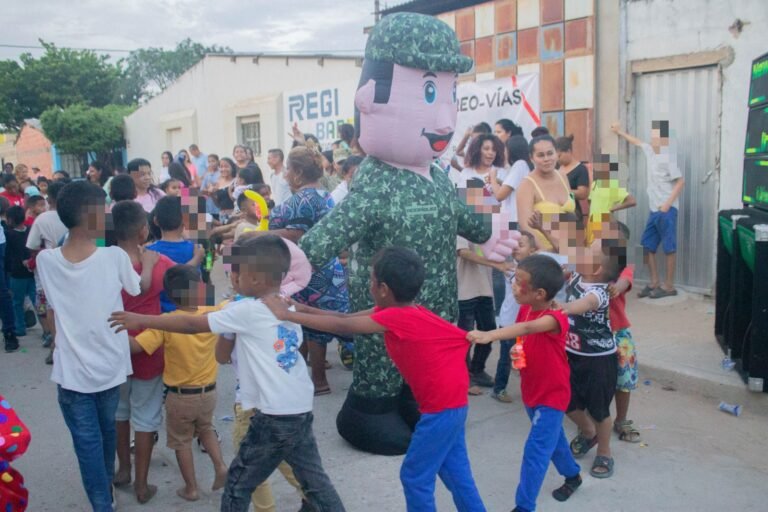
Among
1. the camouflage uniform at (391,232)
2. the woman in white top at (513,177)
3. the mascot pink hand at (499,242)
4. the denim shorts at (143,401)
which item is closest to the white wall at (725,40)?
the woman in white top at (513,177)

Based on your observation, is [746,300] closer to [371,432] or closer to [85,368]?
[371,432]

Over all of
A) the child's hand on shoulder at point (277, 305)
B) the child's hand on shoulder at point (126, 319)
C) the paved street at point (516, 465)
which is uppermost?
the child's hand on shoulder at point (277, 305)

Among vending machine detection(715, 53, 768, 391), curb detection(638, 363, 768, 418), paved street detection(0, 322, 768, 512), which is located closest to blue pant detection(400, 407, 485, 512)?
paved street detection(0, 322, 768, 512)

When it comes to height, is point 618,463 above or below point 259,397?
below

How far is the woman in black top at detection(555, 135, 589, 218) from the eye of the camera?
688cm

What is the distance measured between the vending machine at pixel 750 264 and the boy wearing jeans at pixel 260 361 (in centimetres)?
302

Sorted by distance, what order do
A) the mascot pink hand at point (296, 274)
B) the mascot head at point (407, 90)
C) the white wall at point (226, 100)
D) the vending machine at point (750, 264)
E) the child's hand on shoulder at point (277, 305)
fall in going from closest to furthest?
the child's hand on shoulder at point (277, 305)
the mascot pink hand at point (296, 274)
the mascot head at point (407, 90)
the vending machine at point (750, 264)
the white wall at point (226, 100)

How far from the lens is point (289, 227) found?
4984 mm

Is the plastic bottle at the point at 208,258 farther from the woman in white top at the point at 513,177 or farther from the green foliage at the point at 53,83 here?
the green foliage at the point at 53,83

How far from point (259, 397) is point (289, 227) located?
224 cm

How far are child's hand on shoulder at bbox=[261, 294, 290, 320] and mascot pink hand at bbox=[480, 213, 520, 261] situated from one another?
6.25 ft

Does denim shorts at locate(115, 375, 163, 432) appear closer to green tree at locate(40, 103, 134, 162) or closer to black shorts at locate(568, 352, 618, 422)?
black shorts at locate(568, 352, 618, 422)

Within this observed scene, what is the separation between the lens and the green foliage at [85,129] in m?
25.2

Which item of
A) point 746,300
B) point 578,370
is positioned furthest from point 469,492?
point 746,300
